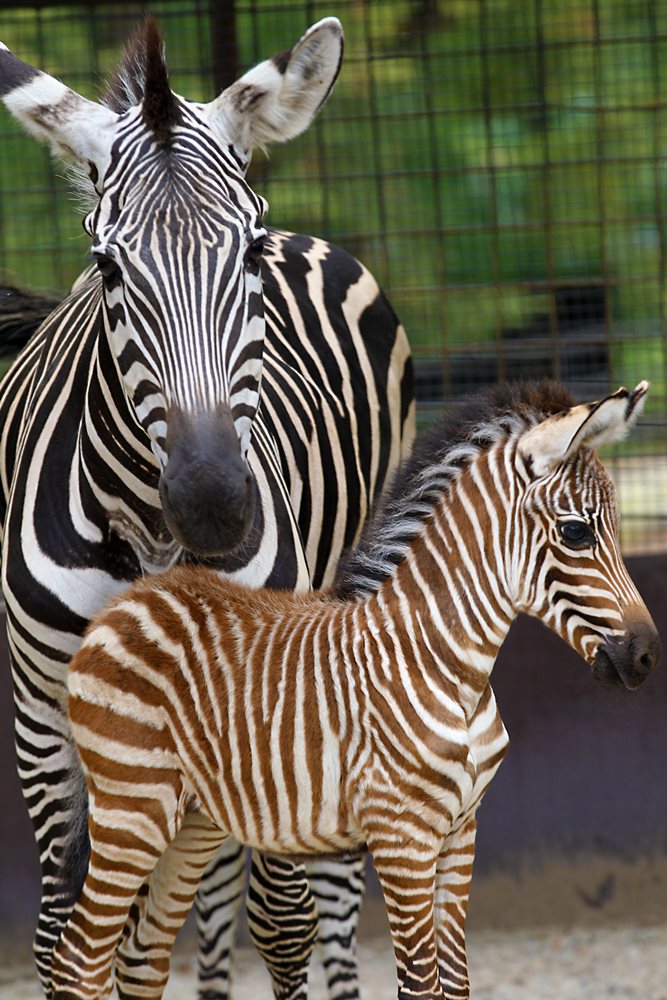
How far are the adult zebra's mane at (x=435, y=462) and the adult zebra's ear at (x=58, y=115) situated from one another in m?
1.11

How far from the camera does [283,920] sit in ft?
13.1

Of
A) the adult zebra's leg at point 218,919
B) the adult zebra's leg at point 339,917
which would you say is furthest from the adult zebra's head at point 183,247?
the adult zebra's leg at point 339,917

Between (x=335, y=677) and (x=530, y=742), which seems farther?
(x=530, y=742)

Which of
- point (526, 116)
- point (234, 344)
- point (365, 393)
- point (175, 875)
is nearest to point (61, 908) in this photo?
point (175, 875)

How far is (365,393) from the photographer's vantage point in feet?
16.3

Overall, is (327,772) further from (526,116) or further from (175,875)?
(526,116)

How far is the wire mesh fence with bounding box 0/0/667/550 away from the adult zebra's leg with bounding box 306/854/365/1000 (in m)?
2.12

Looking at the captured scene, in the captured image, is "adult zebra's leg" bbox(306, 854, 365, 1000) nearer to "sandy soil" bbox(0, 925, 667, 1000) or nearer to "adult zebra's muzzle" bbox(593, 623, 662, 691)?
"sandy soil" bbox(0, 925, 667, 1000)

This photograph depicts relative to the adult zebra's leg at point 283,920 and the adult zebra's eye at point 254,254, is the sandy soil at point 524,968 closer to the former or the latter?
the adult zebra's leg at point 283,920

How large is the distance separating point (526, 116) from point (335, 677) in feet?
11.6

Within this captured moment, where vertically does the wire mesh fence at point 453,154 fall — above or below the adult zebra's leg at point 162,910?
above

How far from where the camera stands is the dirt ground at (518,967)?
482 centimetres

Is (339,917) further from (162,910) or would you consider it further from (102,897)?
(102,897)

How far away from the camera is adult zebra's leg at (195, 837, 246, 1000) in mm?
4309
